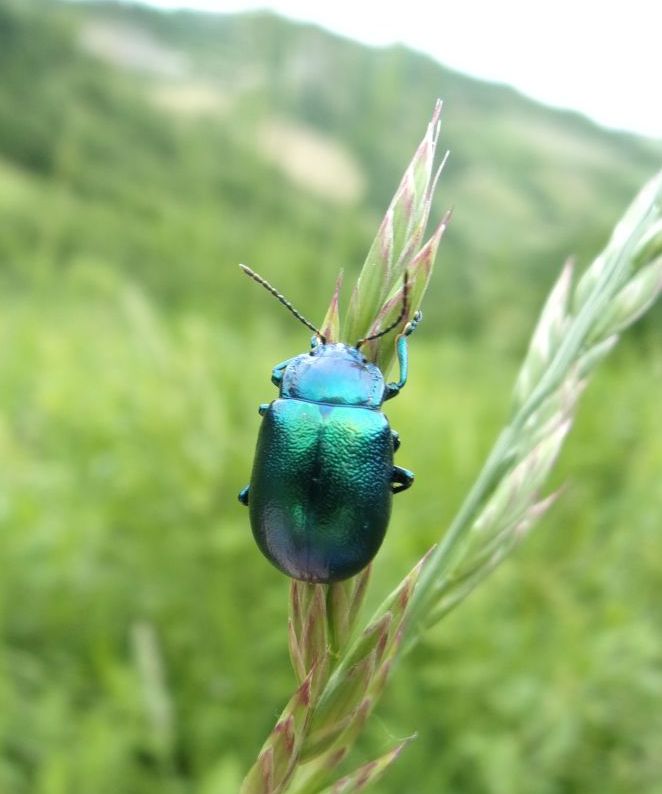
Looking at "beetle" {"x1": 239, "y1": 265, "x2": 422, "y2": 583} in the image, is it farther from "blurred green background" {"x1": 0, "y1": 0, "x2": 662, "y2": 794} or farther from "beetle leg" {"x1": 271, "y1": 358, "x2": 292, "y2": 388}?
"blurred green background" {"x1": 0, "y1": 0, "x2": 662, "y2": 794}

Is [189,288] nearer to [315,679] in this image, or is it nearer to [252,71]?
[252,71]

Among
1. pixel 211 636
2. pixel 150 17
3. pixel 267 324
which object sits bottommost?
pixel 211 636

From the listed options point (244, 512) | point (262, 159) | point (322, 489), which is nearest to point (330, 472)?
point (322, 489)

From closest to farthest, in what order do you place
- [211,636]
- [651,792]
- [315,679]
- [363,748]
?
1. [315,679]
2. [651,792]
3. [363,748]
4. [211,636]

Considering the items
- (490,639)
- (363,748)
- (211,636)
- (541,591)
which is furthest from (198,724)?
(541,591)

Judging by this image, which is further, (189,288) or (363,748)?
(189,288)

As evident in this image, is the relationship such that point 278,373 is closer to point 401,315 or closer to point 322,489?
point 322,489

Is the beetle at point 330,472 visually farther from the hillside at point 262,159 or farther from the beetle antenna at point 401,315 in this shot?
the hillside at point 262,159
